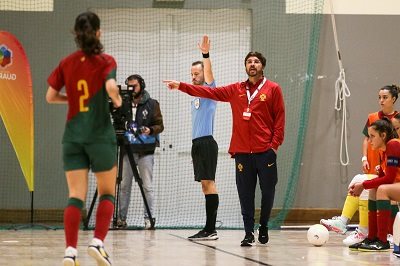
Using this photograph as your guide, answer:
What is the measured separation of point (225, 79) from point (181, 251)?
5.08 metres

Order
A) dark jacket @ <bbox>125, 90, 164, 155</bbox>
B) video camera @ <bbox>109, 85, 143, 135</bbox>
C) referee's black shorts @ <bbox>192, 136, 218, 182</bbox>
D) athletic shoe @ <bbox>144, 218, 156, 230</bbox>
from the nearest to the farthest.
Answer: referee's black shorts @ <bbox>192, 136, 218, 182</bbox>
video camera @ <bbox>109, 85, 143, 135</bbox>
athletic shoe @ <bbox>144, 218, 156, 230</bbox>
dark jacket @ <bbox>125, 90, 164, 155</bbox>

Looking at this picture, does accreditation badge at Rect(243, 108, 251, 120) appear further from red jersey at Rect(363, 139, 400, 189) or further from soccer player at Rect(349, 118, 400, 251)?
red jersey at Rect(363, 139, 400, 189)

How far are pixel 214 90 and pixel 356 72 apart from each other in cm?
444

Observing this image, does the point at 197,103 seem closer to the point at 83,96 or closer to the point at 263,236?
the point at 263,236

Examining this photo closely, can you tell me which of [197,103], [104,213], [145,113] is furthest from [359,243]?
[145,113]

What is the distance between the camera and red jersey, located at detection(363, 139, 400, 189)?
7012 mm

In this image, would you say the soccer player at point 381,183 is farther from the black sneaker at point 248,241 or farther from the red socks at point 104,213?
the red socks at point 104,213

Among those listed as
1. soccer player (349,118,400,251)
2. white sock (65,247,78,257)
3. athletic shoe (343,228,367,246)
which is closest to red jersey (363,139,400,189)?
soccer player (349,118,400,251)

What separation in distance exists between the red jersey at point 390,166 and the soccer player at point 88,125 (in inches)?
112

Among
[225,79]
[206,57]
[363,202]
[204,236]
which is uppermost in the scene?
[206,57]

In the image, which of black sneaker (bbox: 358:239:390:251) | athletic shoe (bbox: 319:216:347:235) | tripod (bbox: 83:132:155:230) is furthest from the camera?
tripod (bbox: 83:132:155:230)

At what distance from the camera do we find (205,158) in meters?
8.41

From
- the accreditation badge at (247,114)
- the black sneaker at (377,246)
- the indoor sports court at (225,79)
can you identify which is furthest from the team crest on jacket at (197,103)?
the indoor sports court at (225,79)

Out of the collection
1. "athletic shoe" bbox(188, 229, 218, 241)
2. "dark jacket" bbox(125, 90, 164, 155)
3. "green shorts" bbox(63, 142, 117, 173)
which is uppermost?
"dark jacket" bbox(125, 90, 164, 155)
